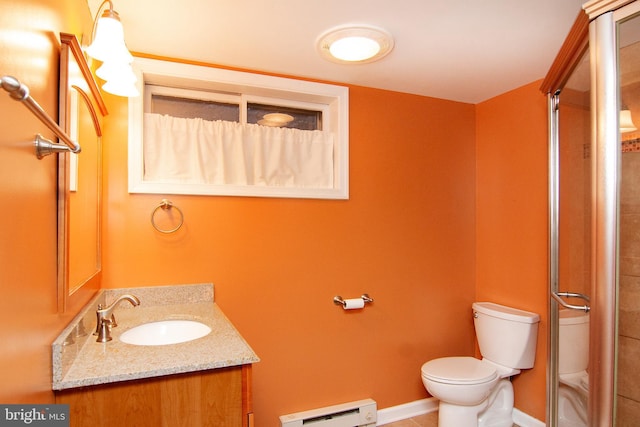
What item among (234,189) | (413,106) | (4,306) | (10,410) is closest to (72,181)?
(4,306)

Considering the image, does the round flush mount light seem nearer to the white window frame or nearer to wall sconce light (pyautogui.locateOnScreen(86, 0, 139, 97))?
the white window frame

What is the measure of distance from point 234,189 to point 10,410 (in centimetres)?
152

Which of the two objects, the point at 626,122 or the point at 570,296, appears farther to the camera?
the point at 570,296

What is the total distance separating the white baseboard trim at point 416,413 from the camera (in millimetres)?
2436

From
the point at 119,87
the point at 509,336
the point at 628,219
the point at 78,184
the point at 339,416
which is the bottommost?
the point at 339,416

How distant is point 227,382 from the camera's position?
1231mm

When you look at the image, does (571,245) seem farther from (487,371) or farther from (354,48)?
(354,48)

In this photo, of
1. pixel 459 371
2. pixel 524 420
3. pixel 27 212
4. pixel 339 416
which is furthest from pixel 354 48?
pixel 524 420

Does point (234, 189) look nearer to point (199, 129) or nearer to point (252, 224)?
point (252, 224)

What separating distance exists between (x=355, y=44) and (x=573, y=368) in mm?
1750

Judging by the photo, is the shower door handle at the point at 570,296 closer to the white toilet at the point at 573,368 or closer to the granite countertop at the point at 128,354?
the white toilet at the point at 573,368

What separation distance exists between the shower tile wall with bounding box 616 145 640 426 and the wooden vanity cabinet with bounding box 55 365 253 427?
47.7 inches

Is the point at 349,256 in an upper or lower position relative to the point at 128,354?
upper

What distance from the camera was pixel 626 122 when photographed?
1248mm
